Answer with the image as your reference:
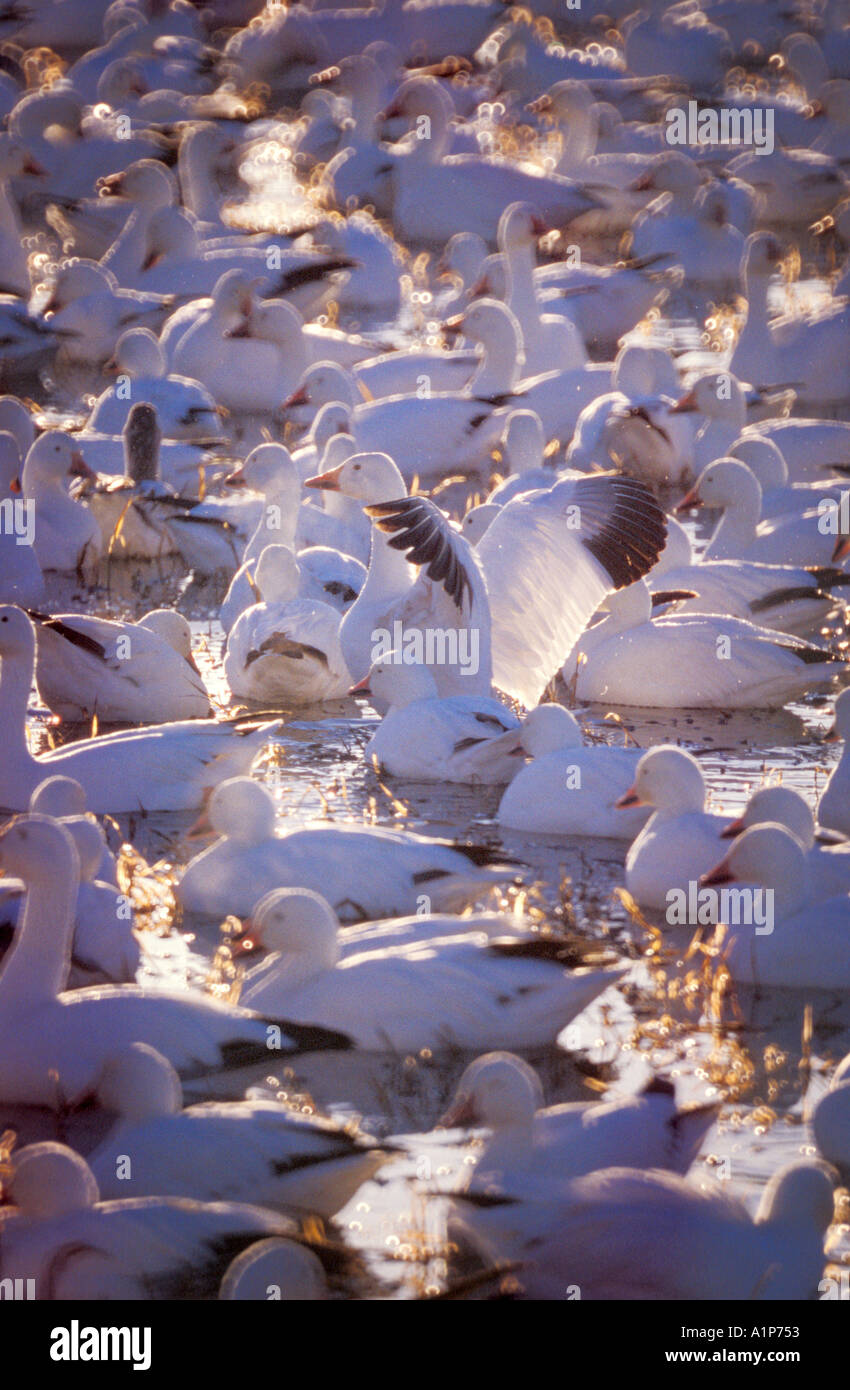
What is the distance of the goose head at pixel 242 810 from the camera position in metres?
5.11

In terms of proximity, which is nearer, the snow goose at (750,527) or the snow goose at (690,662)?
the snow goose at (690,662)

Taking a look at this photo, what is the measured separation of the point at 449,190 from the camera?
15188 mm

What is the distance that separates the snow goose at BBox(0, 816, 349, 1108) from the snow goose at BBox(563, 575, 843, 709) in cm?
286

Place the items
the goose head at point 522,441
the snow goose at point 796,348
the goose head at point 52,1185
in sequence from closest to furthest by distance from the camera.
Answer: the goose head at point 52,1185 → the goose head at point 522,441 → the snow goose at point 796,348

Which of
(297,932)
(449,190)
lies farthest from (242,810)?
(449,190)

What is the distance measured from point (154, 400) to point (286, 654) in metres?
3.72

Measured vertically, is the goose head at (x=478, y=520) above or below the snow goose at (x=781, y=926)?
above

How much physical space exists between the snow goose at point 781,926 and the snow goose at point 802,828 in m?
0.12

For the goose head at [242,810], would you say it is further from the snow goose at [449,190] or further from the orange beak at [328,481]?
the snow goose at [449,190]

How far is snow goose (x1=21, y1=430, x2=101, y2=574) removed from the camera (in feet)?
27.5

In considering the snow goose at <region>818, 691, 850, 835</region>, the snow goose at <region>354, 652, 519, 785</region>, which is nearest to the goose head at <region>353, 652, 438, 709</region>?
the snow goose at <region>354, 652, 519, 785</region>

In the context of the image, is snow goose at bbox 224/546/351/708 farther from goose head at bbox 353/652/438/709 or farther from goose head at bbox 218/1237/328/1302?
goose head at bbox 218/1237/328/1302

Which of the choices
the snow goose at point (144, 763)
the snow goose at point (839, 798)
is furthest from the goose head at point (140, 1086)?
the snow goose at point (839, 798)

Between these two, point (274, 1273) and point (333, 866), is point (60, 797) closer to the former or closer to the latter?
point (333, 866)
